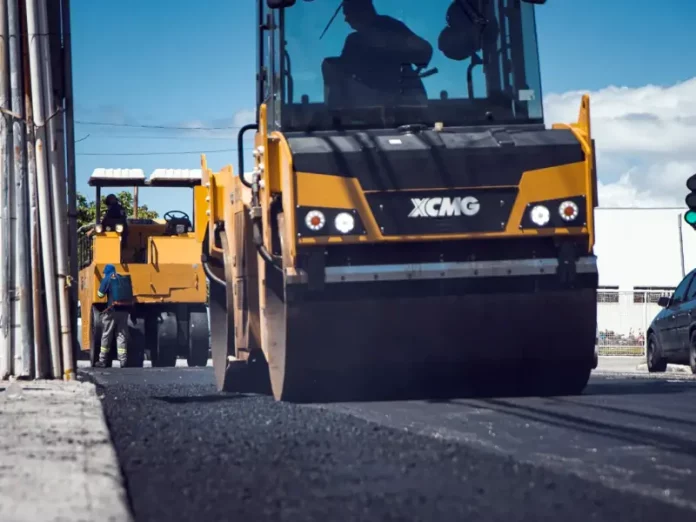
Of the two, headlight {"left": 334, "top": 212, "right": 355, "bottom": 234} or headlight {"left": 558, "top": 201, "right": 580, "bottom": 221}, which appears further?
headlight {"left": 558, "top": 201, "right": 580, "bottom": 221}

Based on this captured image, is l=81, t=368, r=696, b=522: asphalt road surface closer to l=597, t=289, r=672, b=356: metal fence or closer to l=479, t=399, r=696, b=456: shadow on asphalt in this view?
l=479, t=399, r=696, b=456: shadow on asphalt

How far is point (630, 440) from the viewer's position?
6.28 m

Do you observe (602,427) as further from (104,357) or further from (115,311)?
(104,357)

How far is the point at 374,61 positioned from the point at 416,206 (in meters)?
1.41

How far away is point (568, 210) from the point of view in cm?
862

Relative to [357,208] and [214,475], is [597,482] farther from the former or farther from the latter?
[357,208]

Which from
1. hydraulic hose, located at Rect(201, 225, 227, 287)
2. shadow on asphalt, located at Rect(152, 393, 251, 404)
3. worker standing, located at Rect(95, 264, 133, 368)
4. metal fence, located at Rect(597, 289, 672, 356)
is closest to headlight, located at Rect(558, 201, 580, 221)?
shadow on asphalt, located at Rect(152, 393, 251, 404)

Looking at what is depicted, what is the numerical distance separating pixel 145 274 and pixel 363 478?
59.1 ft

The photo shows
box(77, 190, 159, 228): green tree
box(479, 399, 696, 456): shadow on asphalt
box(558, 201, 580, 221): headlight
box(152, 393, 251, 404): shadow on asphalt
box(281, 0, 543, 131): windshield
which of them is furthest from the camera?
box(77, 190, 159, 228): green tree

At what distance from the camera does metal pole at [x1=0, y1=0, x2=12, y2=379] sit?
35.7 ft

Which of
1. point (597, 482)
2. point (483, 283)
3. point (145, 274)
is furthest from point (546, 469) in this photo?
point (145, 274)

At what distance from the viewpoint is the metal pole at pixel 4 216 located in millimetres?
10883

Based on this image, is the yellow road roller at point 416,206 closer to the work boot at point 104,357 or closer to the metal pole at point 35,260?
the metal pole at point 35,260

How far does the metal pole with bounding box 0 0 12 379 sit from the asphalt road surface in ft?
8.14
